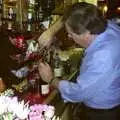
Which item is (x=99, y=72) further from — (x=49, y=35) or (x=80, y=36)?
(x=49, y=35)

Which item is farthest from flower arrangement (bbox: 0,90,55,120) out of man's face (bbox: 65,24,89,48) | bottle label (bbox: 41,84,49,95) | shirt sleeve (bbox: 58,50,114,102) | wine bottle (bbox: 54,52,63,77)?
wine bottle (bbox: 54,52,63,77)

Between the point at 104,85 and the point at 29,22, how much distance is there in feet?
5.12

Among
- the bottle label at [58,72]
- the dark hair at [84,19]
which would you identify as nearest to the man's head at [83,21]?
the dark hair at [84,19]

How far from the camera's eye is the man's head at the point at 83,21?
2430 mm

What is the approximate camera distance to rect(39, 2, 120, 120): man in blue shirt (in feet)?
8.01

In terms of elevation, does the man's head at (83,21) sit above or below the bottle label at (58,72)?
above

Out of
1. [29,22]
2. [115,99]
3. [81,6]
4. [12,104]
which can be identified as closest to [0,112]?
[12,104]

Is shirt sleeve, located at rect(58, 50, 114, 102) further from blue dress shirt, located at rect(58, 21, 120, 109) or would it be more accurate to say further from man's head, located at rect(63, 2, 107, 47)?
man's head, located at rect(63, 2, 107, 47)

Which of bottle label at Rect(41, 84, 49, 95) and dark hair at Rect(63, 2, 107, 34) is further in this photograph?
bottle label at Rect(41, 84, 49, 95)

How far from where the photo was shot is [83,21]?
2422mm

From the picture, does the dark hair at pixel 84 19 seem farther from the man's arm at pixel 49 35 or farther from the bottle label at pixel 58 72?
the bottle label at pixel 58 72

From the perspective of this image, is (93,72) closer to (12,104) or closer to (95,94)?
(95,94)

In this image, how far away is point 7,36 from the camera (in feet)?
11.0

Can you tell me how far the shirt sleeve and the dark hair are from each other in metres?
0.16
